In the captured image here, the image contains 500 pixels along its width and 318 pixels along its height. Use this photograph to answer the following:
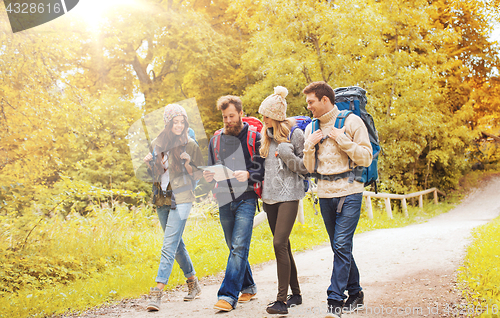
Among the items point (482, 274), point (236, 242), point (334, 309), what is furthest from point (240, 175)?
point (482, 274)

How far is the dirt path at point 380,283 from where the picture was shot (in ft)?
12.4

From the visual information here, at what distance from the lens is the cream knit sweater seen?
11.1 ft

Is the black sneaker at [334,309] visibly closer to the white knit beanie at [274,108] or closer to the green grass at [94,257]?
the white knit beanie at [274,108]

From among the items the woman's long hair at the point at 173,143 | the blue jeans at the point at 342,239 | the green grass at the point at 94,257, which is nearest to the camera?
the blue jeans at the point at 342,239

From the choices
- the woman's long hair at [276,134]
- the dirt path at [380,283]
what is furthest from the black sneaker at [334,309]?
the woman's long hair at [276,134]

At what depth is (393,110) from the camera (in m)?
13.4

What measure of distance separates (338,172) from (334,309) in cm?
116

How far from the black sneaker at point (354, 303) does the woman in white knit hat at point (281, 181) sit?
1.59 feet

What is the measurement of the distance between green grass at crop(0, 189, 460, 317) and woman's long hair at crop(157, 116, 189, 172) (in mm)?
1790

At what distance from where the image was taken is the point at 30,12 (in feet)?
22.9

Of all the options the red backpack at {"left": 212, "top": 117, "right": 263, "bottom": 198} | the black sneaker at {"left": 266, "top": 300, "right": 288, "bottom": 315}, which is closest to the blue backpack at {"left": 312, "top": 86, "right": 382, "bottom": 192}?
the red backpack at {"left": 212, "top": 117, "right": 263, "bottom": 198}

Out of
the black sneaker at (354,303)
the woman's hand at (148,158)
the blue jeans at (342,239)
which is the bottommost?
the black sneaker at (354,303)

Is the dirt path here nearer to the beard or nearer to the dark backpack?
the dark backpack

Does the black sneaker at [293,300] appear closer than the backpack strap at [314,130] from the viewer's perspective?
No
